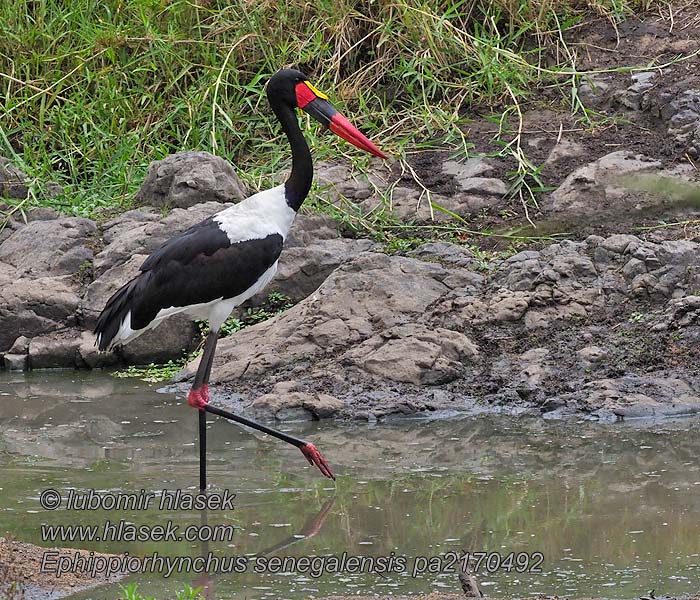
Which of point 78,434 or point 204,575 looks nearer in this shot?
point 204,575

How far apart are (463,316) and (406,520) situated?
2040 mm

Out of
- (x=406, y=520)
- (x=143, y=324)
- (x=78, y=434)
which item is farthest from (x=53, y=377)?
(x=406, y=520)

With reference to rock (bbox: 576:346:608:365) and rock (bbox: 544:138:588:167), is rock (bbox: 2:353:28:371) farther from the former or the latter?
rock (bbox: 544:138:588:167)

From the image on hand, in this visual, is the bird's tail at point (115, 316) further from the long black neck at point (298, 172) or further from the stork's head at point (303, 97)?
the stork's head at point (303, 97)

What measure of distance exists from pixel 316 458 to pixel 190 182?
294 centimetres

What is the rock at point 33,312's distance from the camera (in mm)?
7062

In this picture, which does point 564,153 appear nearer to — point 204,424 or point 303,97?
point 303,97

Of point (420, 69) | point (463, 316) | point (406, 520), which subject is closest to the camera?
point (406, 520)

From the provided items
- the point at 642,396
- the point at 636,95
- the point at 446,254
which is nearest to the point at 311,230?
the point at 446,254

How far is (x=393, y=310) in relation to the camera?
6266 millimetres

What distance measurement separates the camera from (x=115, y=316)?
210 inches

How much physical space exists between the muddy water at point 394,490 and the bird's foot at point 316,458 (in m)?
0.06

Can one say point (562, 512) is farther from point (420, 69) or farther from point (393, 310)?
point (420, 69)

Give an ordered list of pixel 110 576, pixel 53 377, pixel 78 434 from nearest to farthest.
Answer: pixel 110 576 < pixel 78 434 < pixel 53 377
